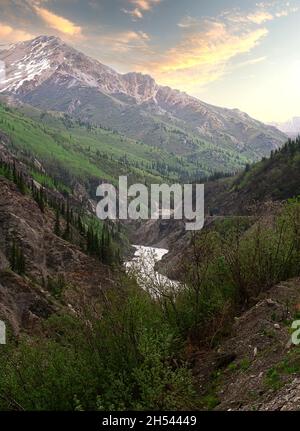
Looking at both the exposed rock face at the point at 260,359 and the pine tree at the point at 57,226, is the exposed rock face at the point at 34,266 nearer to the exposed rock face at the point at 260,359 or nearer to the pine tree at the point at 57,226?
the pine tree at the point at 57,226

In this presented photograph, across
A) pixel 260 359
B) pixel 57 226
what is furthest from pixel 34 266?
pixel 260 359

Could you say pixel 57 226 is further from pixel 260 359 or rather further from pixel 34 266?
pixel 260 359

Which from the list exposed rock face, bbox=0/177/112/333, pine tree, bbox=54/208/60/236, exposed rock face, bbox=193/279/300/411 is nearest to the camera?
exposed rock face, bbox=193/279/300/411

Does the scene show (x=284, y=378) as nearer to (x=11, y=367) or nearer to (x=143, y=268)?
(x=143, y=268)

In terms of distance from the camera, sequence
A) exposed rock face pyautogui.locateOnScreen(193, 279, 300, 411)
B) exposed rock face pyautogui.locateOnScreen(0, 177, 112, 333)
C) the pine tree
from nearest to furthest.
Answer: exposed rock face pyautogui.locateOnScreen(193, 279, 300, 411) < exposed rock face pyautogui.locateOnScreen(0, 177, 112, 333) < the pine tree

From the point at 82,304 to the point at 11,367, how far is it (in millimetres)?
5297

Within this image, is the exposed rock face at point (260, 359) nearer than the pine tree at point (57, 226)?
Yes

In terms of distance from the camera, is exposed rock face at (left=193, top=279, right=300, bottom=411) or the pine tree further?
the pine tree

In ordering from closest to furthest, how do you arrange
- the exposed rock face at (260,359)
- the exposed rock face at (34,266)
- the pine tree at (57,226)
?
1. the exposed rock face at (260,359)
2. the exposed rock face at (34,266)
3. the pine tree at (57,226)

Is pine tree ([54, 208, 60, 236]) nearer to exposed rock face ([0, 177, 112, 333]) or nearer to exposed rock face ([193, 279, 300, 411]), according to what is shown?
exposed rock face ([0, 177, 112, 333])

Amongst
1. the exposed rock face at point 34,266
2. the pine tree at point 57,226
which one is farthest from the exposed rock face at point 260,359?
the pine tree at point 57,226

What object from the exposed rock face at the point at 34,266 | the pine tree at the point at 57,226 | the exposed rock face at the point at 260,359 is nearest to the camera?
the exposed rock face at the point at 260,359

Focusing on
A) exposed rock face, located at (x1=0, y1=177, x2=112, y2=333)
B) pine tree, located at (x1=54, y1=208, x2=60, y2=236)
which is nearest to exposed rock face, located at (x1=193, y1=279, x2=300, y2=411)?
exposed rock face, located at (x1=0, y1=177, x2=112, y2=333)
